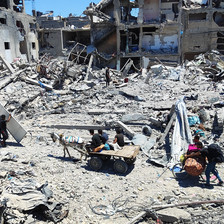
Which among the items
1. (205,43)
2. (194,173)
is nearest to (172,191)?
(194,173)

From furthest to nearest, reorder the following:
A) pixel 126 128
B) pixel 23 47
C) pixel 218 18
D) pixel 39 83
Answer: pixel 23 47 < pixel 218 18 < pixel 39 83 < pixel 126 128

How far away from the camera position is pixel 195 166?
21.0 ft

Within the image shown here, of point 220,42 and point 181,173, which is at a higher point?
point 220,42

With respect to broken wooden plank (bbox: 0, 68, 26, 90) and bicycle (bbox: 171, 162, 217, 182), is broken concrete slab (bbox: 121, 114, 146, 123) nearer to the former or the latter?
bicycle (bbox: 171, 162, 217, 182)

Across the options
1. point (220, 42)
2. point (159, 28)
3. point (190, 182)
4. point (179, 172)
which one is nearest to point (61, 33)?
point (159, 28)

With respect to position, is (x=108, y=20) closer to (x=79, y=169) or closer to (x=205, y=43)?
(x=205, y=43)

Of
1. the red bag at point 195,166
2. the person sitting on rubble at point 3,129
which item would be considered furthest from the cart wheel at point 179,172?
the person sitting on rubble at point 3,129

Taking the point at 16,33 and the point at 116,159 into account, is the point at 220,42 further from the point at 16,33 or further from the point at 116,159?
the point at 116,159

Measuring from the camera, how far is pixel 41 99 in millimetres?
16391

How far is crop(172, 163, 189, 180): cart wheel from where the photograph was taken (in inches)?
279

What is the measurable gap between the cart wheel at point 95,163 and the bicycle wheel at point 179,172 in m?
2.18

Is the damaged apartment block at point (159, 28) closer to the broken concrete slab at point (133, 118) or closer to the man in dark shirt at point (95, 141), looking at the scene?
the broken concrete slab at point (133, 118)

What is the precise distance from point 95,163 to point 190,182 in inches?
107

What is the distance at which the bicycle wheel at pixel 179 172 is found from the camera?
23.3 feet
